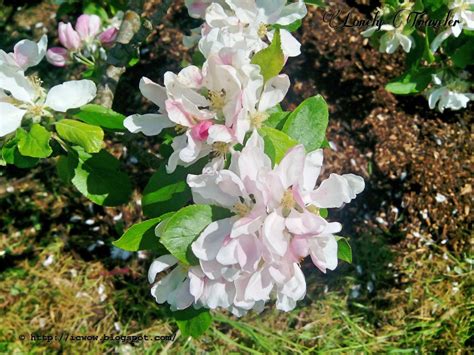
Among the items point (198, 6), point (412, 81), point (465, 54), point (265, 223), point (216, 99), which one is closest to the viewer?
point (265, 223)

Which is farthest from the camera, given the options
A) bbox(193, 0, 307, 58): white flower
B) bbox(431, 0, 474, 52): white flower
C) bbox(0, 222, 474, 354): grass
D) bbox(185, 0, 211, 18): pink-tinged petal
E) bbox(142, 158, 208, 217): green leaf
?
bbox(0, 222, 474, 354): grass

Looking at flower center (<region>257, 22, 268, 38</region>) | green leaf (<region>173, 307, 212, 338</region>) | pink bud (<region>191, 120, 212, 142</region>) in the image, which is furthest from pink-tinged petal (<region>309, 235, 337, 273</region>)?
flower center (<region>257, 22, 268, 38</region>)

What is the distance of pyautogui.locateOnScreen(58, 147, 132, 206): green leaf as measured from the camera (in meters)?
1.13

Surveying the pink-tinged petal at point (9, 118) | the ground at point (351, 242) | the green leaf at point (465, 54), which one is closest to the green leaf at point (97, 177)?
the pink-tinged petal at point (9, 118)

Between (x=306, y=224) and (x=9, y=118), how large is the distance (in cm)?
50

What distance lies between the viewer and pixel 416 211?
1.90m

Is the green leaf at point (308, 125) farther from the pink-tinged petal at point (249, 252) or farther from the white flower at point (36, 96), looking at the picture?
the white flower at point (36, 96)

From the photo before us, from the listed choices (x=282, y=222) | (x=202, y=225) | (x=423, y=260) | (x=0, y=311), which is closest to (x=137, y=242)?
(x=202, y=225)

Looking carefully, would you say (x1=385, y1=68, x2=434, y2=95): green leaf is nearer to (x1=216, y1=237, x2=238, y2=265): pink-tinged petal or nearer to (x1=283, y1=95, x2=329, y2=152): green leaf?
(x1=283, y1=95, x2=329, y2=152): green leaf

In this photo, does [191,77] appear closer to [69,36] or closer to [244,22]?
[244,22]

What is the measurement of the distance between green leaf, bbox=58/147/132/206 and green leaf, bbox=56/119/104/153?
0.17 meters

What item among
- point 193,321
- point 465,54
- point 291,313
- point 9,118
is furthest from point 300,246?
point 291,313

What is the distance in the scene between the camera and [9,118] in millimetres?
874

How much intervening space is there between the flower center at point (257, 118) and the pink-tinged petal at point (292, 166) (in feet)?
0.44
